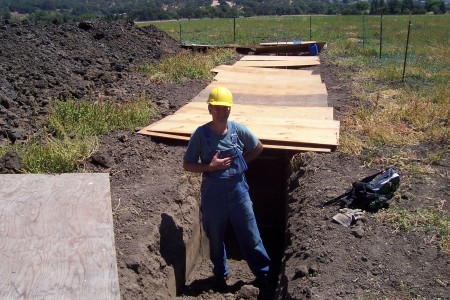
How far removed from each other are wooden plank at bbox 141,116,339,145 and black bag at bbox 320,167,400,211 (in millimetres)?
1519

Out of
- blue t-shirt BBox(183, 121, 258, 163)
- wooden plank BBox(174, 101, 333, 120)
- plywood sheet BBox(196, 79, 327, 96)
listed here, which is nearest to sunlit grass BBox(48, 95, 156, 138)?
wooden plank BBox(174, 101, 333, 120)

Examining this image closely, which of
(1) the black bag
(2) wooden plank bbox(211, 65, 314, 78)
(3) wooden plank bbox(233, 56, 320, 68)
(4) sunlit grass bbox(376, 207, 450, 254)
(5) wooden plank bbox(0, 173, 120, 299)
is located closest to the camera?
(5) wooden plank bbox(0, 173, 120, 299)

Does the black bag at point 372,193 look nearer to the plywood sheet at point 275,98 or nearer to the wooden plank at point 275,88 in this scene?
the plywood sheet at point 275,98

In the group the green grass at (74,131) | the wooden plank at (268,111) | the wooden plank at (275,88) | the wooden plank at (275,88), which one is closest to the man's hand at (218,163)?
the green grass at (74,131)

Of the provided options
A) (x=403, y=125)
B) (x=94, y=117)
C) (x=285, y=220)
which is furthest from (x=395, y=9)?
(x=285, y=220)

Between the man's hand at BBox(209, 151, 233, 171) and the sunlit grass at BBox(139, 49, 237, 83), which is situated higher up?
the man's hand at BBox(209, 151, 233, 171)

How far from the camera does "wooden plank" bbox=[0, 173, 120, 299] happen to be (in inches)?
86.1

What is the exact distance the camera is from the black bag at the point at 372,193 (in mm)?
5562

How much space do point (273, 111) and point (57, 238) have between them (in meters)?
7.03

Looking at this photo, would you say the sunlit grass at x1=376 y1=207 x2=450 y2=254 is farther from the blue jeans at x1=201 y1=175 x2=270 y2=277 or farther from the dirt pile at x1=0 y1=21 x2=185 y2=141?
the dirt pile at x1=0 y1=21 x2=185 y2=141

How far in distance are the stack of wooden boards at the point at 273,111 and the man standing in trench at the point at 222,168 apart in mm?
1915

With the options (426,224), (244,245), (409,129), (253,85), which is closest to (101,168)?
(244,245)

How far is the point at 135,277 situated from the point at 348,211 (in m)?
2.09

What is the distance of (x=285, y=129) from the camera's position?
786 centimetres
